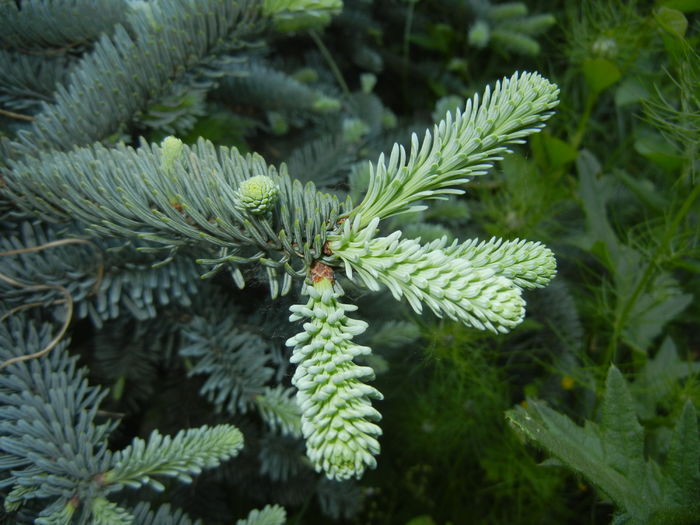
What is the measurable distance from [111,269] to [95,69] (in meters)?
0.23

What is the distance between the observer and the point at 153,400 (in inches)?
29.6

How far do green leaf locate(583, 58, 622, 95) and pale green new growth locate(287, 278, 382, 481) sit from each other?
73cm

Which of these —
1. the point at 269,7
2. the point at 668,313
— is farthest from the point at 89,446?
the point at 668,313

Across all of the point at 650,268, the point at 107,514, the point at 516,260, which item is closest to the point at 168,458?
the point at 107,514

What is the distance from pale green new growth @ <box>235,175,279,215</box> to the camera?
16.4 inches

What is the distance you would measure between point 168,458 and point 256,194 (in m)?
0.28

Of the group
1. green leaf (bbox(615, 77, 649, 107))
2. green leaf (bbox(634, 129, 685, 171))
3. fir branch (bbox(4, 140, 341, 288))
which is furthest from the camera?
green leaf (bbox(615, 77, 649, 107))

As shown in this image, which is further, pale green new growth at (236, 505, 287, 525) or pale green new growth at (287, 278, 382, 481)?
pale green new growth at (236, 505, 287, 525)

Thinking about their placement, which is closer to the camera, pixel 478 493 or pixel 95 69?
pixel 95 69

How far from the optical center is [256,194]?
41cm

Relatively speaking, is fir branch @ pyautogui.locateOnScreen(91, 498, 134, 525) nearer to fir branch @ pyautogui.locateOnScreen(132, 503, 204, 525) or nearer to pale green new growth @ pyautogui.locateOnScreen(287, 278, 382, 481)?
fir branch @ pyautogui.locateOnScreen(132, 503, 204, 525)

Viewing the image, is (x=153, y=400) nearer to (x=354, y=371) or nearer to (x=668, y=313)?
(x=354, y=371)

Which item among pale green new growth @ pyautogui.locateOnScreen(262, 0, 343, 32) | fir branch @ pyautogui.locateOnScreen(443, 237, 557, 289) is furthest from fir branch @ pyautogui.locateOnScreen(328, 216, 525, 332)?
pale green new growth @ pyautogui.locateOnScreen(262, 0, 343, 32)

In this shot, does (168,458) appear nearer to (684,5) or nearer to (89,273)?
(89,273)
